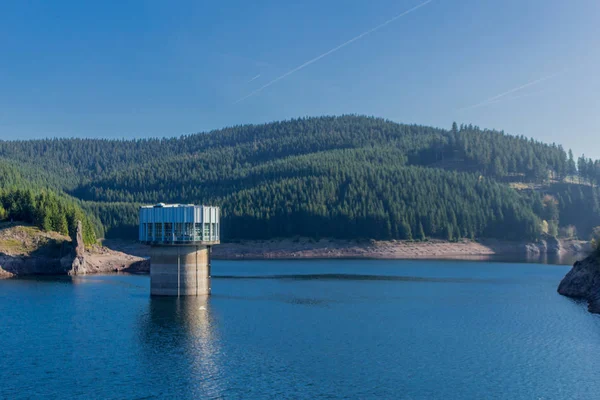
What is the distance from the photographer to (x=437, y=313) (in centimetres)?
7212

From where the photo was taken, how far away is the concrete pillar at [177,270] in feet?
255

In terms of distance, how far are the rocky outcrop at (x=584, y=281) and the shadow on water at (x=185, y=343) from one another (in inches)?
2035

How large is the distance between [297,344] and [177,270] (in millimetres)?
29293

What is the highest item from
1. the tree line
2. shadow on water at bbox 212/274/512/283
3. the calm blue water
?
the tree line

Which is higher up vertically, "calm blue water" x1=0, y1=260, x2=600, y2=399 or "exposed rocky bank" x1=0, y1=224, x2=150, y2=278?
"exposed rocky bank" x1=0, y1=224, x2=150, y2=278

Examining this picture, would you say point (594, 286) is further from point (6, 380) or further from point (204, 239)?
point (6, 380)

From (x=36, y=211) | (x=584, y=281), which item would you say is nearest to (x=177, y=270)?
(x=584, y=281)

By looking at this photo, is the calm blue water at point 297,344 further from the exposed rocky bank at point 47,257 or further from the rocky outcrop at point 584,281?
the exposed rocky bank at point 47,257

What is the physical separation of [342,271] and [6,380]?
98.8 metres

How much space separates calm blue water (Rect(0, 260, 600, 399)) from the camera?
1652 inches

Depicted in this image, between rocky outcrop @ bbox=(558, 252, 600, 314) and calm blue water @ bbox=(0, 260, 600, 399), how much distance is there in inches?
123

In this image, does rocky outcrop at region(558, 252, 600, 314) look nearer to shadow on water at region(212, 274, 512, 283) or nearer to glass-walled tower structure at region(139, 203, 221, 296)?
shadow on water at region(212, 274, 512, 283)

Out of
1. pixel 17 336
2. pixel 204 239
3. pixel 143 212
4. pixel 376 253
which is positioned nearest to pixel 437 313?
pixel 204 239

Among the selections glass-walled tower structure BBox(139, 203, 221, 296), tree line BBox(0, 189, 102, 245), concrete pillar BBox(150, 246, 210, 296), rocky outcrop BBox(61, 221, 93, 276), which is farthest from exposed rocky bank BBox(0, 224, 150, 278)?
concrete pillar BBox(150, 246, 210, 296)
